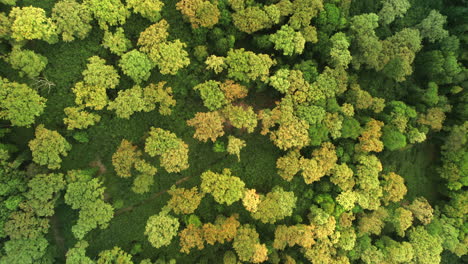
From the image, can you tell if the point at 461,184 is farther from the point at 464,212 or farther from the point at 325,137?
the point at 325,137

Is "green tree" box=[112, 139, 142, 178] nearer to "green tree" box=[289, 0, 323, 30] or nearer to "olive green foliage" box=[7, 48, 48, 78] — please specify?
"olive green foliage" box=[7, 48, 48, 78]

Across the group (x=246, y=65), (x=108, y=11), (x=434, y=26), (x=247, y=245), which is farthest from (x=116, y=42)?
(x=434, y=26)

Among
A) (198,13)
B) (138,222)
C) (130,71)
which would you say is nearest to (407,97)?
(198,13)

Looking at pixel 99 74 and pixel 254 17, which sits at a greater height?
pixel 254 17

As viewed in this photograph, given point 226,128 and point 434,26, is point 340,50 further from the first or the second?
point 226,128

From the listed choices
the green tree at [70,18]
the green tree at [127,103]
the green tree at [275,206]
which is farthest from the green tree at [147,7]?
the green tree at [275,206]

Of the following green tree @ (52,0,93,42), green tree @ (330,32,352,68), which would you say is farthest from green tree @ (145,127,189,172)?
green tree @ (330,32,352,68)
